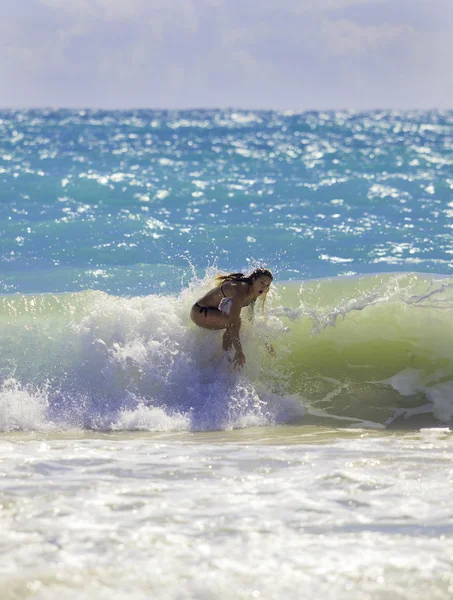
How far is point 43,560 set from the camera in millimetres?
4078

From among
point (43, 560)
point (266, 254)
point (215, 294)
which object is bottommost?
point (43, 560)

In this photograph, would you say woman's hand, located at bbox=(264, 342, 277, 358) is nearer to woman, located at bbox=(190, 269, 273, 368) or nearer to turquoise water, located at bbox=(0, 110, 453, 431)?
turquoise water, located at bbox=(0, 110, 453, 431)

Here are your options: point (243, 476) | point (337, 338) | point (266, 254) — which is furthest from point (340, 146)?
point (243, 476)

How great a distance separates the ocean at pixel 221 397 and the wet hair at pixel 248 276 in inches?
21.3

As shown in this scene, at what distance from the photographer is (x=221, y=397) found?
759cm

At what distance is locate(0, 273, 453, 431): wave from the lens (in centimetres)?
742

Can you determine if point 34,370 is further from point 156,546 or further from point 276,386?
point 156,546

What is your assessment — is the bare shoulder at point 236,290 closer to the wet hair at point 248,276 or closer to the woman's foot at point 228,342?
the wet hair at point 248,276

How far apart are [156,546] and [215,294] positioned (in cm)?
379

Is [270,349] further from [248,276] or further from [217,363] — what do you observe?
[248,276]

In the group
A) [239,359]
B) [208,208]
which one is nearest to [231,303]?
[239,359]

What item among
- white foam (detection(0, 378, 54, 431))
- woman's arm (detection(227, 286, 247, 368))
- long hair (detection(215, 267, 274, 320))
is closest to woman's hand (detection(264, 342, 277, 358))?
long hair (detection(215, 267, 274, 320))

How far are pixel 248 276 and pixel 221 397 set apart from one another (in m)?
1.06

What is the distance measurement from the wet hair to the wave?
54cm
